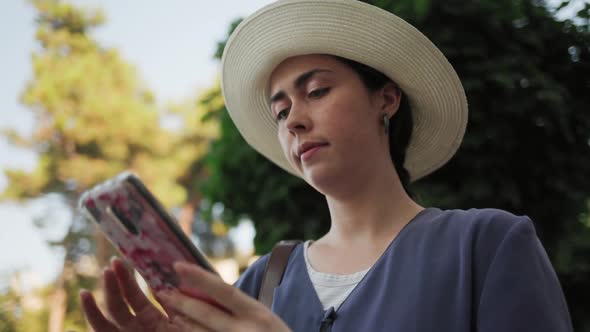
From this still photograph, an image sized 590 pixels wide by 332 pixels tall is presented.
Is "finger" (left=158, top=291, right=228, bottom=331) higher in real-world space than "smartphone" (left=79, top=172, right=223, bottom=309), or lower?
lower

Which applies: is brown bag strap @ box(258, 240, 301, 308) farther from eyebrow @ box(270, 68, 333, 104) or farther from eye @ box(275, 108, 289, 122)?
eyebrow @ box(270, 68, 333, 104)

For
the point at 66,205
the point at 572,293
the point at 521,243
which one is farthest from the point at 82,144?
the point at 521,243

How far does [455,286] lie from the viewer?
4.89 feet

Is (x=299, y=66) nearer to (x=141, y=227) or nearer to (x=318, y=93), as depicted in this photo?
(x=318, y=93)

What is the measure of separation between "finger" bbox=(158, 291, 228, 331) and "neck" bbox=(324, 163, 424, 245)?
0.76m

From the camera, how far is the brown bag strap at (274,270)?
1.85 meters

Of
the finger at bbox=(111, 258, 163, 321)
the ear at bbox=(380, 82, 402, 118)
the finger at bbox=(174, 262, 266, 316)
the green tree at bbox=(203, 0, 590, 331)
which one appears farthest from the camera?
the green tree at bbox=(203, 0, 590, 331)

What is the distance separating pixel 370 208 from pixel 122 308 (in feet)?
2.67

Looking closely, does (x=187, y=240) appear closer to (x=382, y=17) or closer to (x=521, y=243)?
(x=521, y=243)

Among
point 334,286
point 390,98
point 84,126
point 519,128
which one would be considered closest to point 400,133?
point 390,98

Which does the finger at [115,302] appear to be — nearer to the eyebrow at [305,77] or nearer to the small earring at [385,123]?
the eyebrow at [305,77]

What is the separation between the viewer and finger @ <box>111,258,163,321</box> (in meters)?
1.26

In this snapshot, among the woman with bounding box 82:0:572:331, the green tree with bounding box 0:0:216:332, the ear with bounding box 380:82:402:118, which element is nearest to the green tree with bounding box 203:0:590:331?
the woman with bounding box 82:0:572:331

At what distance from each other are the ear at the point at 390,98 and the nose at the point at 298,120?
0.93 feet
